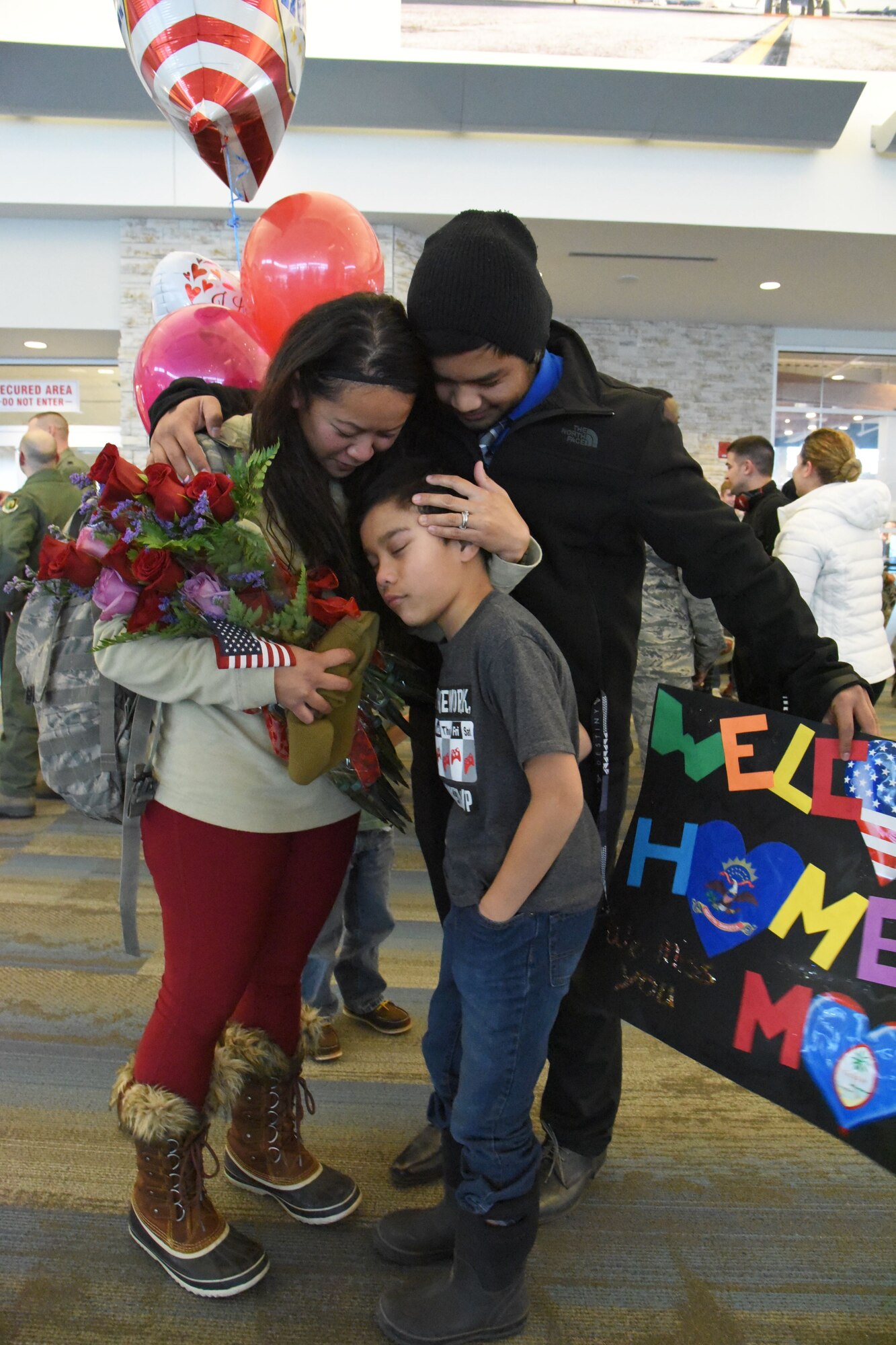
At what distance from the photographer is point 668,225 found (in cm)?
639

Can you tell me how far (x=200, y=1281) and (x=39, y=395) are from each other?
876cm

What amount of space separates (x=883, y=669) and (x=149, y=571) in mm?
3035

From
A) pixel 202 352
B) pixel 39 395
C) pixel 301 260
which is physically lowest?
pixel 202 352

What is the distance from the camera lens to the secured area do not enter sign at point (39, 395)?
8516 millimetres

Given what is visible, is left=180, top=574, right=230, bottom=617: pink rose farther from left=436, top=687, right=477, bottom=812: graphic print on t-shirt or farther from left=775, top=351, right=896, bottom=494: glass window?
left=775, top=351, right=896, bottom=494: glass window

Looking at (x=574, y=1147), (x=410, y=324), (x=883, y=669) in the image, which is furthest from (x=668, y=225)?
(x=574, y=1147)

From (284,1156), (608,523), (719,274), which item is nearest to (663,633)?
(608,523)

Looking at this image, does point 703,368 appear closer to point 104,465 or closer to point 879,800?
point 879,800

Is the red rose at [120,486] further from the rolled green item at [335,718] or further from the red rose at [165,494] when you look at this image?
the rolled green item at [335,718]

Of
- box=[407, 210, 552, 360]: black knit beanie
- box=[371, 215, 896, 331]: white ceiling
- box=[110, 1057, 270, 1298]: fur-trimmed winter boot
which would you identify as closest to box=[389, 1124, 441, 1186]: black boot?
box=[110, 1057, 270, 1298]: fur-trimmed winter boot

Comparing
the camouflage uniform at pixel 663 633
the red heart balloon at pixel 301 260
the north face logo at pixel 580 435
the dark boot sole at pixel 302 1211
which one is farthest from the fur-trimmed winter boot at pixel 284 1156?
the camouflage uniform at pixel 663 633

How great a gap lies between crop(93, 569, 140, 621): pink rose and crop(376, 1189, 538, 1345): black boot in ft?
3.25

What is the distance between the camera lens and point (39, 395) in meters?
8.57

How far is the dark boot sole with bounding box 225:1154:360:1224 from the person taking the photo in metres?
1.59
